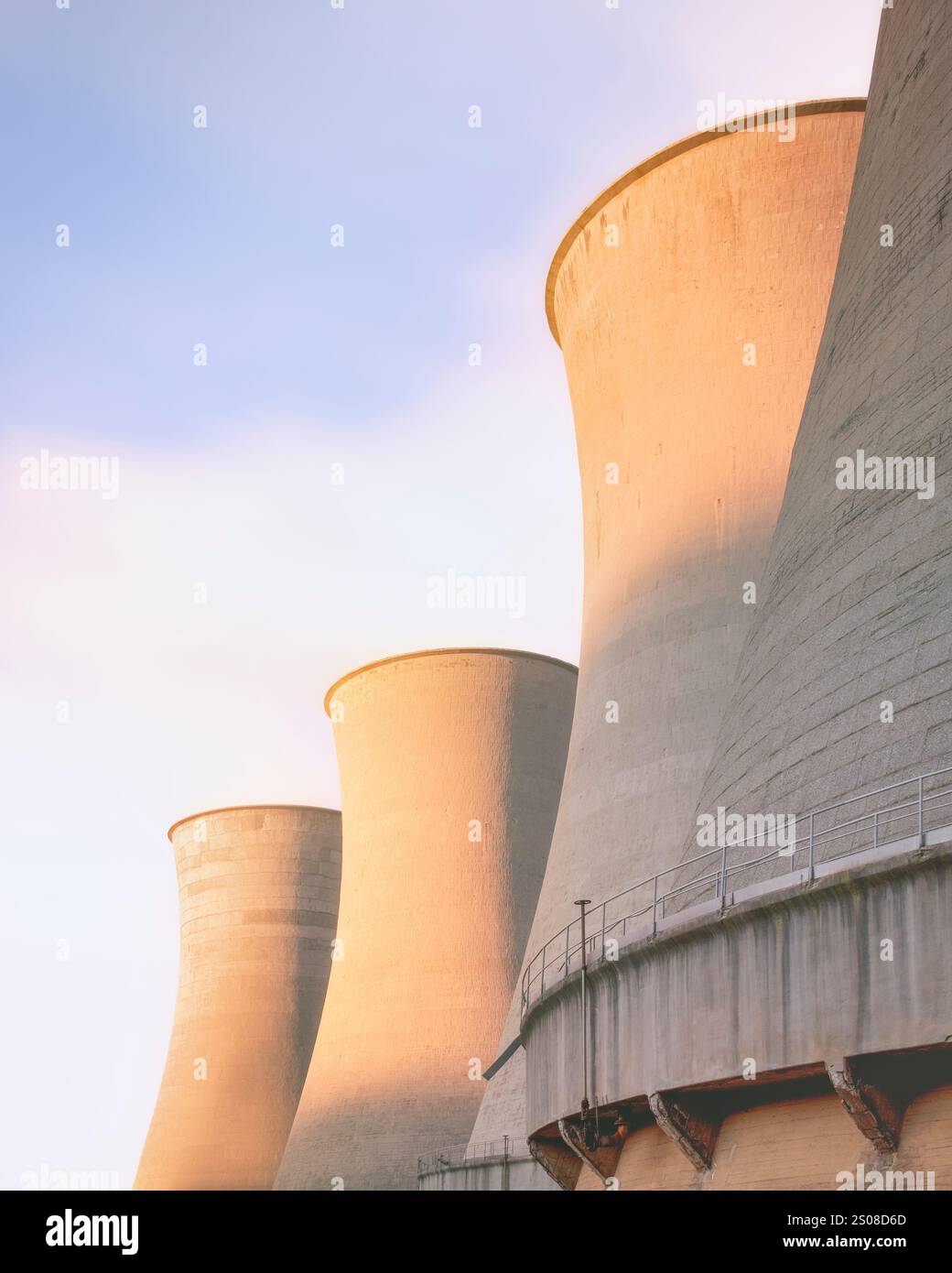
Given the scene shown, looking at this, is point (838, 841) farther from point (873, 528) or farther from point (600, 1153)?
point (600, 1153)

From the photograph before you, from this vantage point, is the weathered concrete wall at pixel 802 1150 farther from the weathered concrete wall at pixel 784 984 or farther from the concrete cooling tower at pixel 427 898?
the concrete cooling tower at pixel 427 898

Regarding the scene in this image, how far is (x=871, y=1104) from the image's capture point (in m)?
7.78

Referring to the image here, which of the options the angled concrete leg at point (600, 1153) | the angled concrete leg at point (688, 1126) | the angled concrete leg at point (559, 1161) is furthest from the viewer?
the angled concrete leg at point (559, 1161)

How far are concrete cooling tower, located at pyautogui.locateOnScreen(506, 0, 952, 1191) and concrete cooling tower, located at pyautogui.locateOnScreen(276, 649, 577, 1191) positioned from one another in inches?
421

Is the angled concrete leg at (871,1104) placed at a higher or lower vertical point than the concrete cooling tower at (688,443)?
lower

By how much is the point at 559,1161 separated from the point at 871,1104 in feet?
17.6

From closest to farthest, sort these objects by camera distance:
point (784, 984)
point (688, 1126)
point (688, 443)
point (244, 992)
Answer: point (784, 984) < point (688, 1126) < point (688, 443) < point (244, 992)

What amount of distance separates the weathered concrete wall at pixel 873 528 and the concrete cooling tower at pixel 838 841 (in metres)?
0.02

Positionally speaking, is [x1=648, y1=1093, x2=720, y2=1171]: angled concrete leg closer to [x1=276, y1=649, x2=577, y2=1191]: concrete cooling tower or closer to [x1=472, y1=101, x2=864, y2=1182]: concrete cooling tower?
[x1=472, y1=101, x2=864, y2=1182]: concrete cooling tower

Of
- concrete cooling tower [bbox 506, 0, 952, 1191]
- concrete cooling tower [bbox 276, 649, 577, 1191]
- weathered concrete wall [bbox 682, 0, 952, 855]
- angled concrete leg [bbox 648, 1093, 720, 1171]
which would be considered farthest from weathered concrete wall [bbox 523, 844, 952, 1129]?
concrete cooling tower [bbox 276, 649, 577, 1191]

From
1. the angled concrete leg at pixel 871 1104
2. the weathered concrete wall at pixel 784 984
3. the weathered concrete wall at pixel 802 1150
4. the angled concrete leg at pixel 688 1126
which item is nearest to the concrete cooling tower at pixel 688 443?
the weathered concrete wall at pixel 784 984

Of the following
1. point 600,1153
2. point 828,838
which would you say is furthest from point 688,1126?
point 828,838

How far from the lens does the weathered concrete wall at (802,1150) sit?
301 inches
